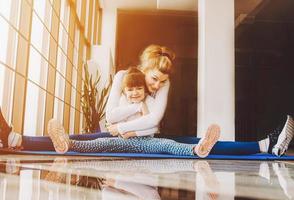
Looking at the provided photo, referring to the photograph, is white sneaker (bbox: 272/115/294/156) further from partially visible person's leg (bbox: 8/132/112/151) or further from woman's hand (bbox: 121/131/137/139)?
partially visible person's leg (bbox: 8/132/112/151)

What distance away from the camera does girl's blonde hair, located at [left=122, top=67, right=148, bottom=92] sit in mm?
2883

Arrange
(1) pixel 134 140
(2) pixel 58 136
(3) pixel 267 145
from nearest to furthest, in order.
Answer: (2) pixel 58 136
(1) pixel 134 140
(3) pixel 267 145

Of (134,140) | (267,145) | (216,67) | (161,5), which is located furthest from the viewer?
(161,5)

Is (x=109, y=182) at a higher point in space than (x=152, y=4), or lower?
lower

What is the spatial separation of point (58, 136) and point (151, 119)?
2.43 ft

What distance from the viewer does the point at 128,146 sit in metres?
2.81

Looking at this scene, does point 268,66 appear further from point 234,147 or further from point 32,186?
point 32,186

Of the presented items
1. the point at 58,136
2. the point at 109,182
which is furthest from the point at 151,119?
the point at 109,182

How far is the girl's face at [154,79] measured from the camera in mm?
2894

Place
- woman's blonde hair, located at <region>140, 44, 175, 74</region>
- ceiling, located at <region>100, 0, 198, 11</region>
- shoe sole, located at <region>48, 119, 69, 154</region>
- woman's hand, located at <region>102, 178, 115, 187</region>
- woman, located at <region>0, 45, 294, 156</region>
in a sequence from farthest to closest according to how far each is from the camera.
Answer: ceiling, located at <region>100, 0, 198, 11</region> → woman's blonde hair, located at <region>140, 44, 175, 74</region> → woman, located at <region>0, 45, 294, 156</region> → shoe sole, located at <region>48, 119, 69, 154</region> → woman's hand, located at <region>102, 178, 115, 187</region>

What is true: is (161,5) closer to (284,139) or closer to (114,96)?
(114,96)

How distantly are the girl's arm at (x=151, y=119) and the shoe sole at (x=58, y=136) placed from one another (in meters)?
0.43

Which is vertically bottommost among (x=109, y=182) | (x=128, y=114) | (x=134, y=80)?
(x=109, y=182)

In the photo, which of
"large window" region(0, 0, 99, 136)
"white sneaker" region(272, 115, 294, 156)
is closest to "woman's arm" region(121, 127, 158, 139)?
"large window" region(0, 0, 99, 136)
